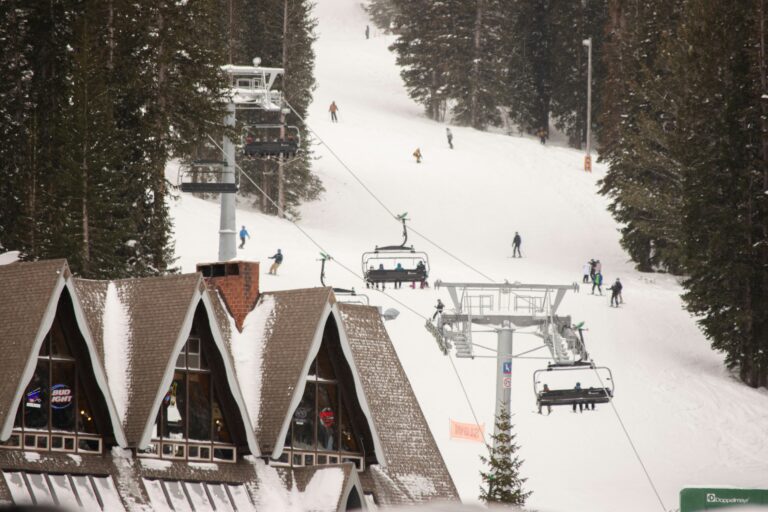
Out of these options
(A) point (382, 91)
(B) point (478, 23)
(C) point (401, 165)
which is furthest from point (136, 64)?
(A) point (382, 91)

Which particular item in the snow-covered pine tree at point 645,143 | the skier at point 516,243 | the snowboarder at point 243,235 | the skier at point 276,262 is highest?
the snow-covered pine tree at point 645,143

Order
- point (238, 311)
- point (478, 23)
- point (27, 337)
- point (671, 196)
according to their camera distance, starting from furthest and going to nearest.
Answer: point (478, 23), point (671, 196), point (238, 311), point (27, 337)

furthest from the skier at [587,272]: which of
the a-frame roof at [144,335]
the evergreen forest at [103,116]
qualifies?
the a-frame roof at [144,335]

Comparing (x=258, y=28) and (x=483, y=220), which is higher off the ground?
(x=258, y=28)

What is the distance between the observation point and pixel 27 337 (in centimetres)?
2608

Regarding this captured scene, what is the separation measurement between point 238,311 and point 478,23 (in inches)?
3066

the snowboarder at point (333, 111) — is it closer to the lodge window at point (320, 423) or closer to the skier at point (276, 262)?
the skier at point (276, 262)

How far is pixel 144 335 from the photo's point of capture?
28.4 meters

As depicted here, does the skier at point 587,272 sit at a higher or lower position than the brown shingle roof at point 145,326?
higher

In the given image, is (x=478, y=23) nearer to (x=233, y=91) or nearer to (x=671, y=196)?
(x=671, y=196)

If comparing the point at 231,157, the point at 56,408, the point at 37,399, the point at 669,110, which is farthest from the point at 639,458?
the point at 37,399

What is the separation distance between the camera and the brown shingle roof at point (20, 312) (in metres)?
25.6

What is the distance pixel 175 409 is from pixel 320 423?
2974 mm

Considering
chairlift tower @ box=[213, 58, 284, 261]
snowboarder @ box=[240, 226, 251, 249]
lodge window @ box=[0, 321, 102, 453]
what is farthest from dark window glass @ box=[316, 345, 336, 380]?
snowboarder @ box=[240, 226, 251, 249]
